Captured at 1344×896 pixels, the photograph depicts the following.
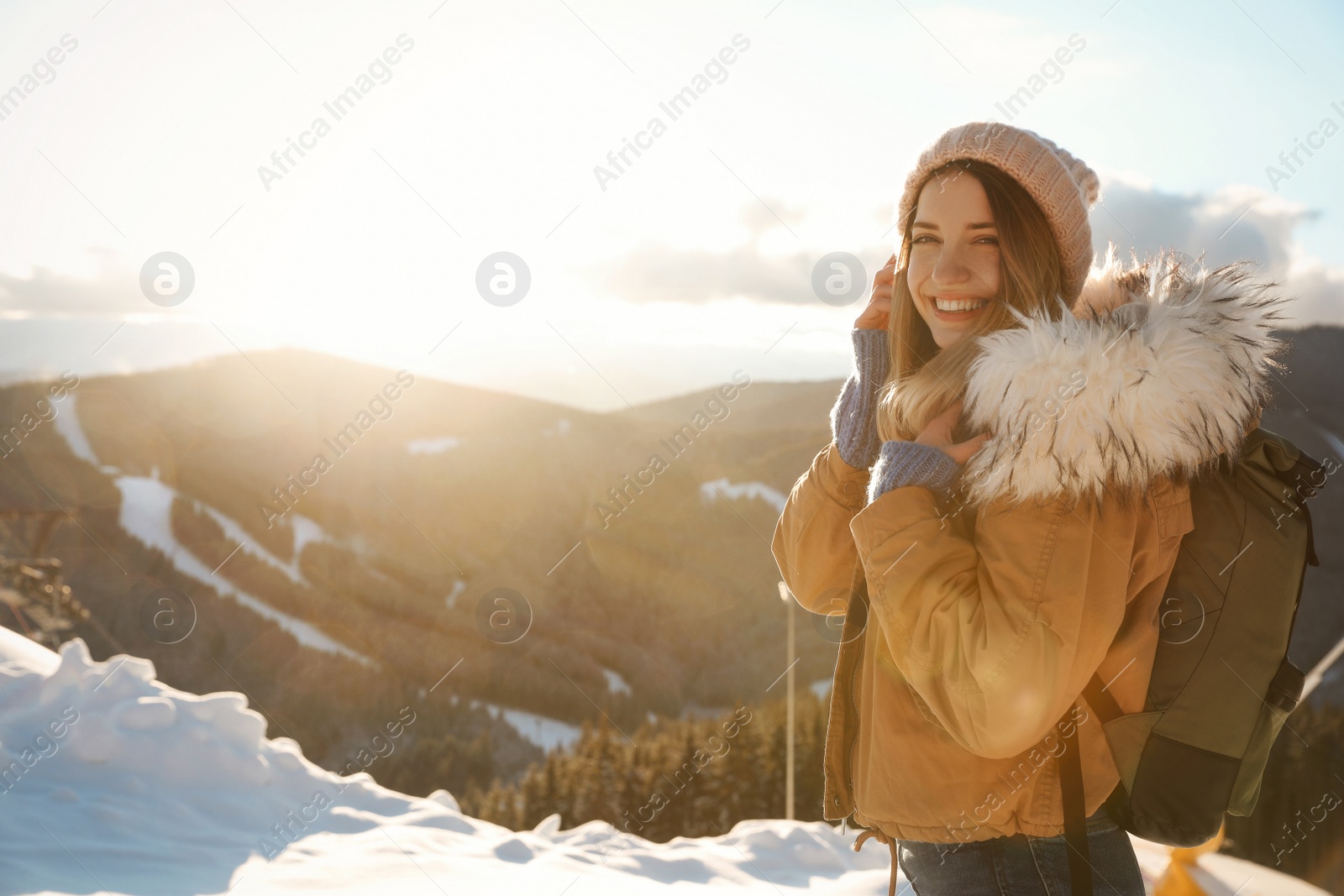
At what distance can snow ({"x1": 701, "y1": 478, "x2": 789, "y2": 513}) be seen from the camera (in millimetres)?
50756

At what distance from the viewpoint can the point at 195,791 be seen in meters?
3.37

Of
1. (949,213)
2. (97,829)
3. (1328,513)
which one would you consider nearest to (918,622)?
(949,213)

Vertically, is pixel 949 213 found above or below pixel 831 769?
above

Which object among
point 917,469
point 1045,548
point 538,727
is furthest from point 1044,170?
point 538,727

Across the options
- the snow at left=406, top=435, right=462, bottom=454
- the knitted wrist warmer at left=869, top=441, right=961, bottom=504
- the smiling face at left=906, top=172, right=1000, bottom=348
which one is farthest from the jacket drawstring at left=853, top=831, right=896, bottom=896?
the snow at left=406, top=435, right=462, bottom=454

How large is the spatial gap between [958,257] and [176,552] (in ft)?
165

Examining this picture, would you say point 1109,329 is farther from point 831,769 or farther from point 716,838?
point 716,838

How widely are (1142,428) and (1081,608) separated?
0.30 m

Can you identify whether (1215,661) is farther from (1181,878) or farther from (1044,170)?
(1181,878)

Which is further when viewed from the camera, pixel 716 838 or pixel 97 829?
pixel 716 838

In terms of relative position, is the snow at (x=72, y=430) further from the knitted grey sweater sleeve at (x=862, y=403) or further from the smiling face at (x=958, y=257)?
the smiling face at (x=958, y=257)

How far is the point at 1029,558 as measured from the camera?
46.6 inches

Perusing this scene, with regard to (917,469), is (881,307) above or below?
above

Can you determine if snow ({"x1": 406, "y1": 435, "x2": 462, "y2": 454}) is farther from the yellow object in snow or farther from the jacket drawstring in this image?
the jacket drawstring
